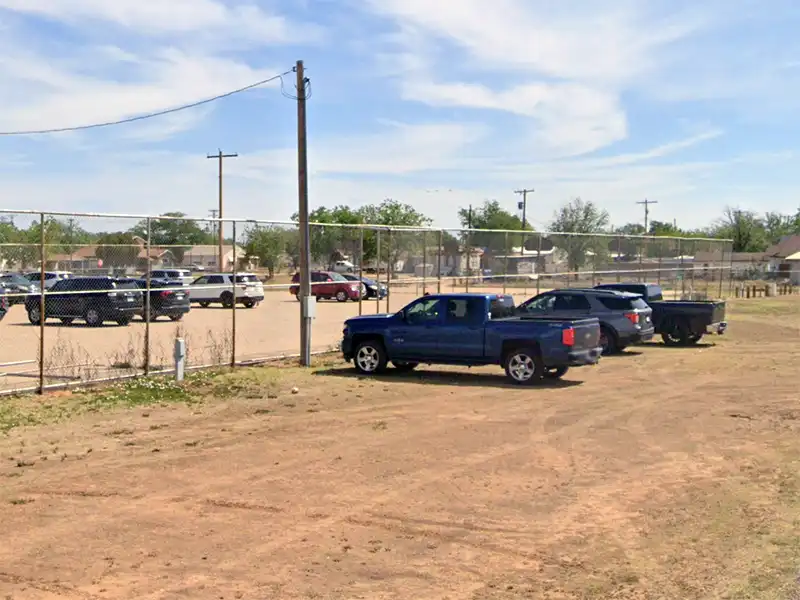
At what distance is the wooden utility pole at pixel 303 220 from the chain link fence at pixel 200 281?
2.52ft

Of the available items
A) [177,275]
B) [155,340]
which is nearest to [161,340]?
[155,340]

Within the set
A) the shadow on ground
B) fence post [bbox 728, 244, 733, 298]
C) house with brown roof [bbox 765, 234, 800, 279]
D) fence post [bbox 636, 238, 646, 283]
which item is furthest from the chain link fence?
house with brown roof [bbox 765, 234, 800, 279]

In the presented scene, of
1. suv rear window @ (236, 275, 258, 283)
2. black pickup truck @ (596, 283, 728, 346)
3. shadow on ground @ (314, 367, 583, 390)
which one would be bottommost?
shadow on ground @ (314, 367, 583, 390)

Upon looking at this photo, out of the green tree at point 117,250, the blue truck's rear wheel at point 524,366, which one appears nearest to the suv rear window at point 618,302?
the blue truck's rear wheel at point 524,366

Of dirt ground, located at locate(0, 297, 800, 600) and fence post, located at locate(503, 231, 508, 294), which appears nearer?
dirt ground, located at locate(0, 297, 800, 600)

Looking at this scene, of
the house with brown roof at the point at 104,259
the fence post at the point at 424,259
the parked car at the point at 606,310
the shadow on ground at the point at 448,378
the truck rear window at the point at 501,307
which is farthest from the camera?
the fence post at the point at 424,259

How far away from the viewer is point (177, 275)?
853 inches

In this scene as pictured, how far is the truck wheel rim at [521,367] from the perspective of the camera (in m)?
17.1

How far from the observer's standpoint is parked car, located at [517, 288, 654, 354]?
22422 millimetres

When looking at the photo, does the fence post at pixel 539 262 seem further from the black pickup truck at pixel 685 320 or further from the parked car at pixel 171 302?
the parked car at pixel 171 302

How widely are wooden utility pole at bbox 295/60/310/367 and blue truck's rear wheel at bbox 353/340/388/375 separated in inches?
64.2

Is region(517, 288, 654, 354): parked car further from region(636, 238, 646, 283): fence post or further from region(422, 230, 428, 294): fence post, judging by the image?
region(636, 238, 646, 283): fence post

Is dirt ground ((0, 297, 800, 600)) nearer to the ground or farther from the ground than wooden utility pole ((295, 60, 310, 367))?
nearer to the ground

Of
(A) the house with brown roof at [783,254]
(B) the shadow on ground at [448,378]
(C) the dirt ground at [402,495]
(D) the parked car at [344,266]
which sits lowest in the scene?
(C) the dirt ground at [402,495]
